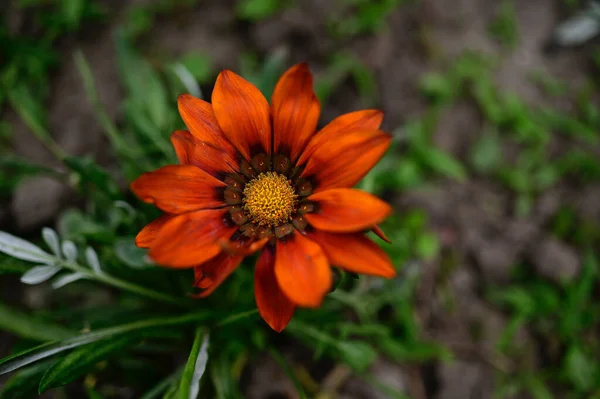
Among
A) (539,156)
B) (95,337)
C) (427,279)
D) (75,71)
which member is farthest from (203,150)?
(539,156)

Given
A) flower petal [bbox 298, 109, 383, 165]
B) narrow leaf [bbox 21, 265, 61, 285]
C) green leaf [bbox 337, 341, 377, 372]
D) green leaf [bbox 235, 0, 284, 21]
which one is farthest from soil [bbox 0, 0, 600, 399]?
flower petal [bbox 298, 109, 383, 165]

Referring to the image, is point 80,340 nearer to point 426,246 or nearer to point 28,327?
point 28,327

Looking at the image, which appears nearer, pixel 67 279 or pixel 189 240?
pixel 189 240

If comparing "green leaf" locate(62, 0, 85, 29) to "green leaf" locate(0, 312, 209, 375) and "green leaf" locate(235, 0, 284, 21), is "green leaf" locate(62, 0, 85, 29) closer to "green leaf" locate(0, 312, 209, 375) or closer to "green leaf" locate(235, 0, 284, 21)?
"green leaf" locate(235, 0, 284, 21)

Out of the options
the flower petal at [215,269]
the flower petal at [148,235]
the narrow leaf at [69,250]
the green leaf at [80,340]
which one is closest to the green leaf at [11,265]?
the narrow leaf at [69,250]

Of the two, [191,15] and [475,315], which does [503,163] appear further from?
[191,15]

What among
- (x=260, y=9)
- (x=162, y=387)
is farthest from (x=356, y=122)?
(x=260, y=9)
